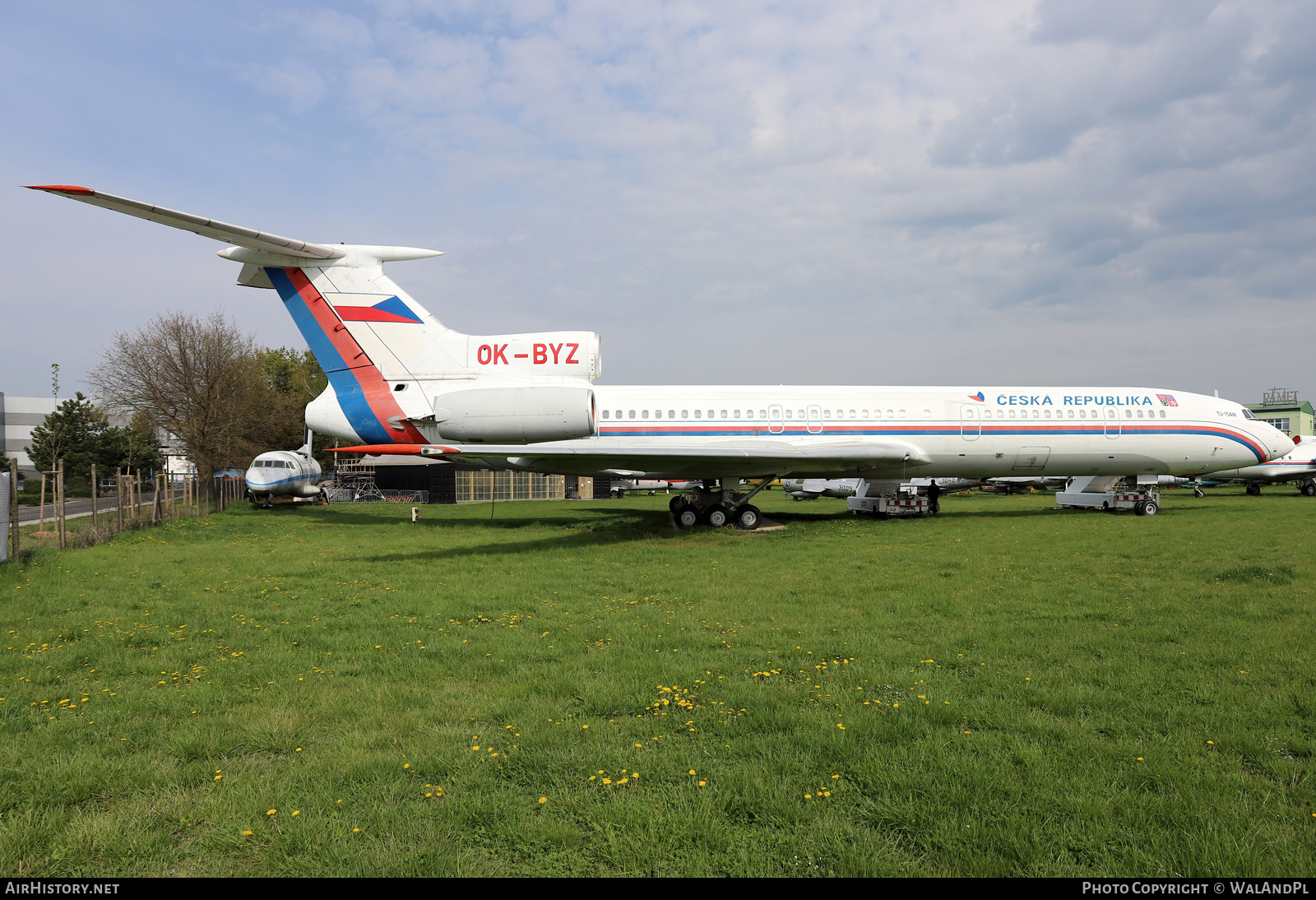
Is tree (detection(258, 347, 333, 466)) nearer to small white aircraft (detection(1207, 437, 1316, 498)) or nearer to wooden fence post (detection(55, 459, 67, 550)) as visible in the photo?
wooden fence post (detection(55, 459, 67, 550))

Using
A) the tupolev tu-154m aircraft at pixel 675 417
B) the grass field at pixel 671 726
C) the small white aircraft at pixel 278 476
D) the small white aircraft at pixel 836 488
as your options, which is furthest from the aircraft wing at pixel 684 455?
the small white aircraft at pixel 278 476

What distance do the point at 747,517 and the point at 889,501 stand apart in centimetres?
471

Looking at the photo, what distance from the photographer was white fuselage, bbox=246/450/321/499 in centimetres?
2919

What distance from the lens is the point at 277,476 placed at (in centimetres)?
2934

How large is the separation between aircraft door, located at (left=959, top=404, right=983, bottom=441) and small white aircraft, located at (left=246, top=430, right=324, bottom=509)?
84.2 ft

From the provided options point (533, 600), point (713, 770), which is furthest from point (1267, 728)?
point (533, 600)

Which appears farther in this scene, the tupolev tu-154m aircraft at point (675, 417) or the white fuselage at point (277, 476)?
the white fuselage at point (277, 476)

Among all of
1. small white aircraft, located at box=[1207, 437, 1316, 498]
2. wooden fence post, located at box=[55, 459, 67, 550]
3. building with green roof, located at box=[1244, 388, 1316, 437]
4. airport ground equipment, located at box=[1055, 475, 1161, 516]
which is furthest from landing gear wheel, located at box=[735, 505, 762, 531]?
building with green roof, located at box=[1244, 388, 1316, 437]

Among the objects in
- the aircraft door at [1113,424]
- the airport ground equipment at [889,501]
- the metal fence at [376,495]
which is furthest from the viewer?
the metal fence at [376,495]

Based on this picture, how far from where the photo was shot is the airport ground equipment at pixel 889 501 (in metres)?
18.7

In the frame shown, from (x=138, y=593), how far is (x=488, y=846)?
857 centimetres

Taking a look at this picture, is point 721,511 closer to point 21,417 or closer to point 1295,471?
point 1295,471

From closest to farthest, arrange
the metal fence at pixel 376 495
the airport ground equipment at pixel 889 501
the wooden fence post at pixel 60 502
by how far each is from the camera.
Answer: the wooden fence post at pixel 60 502 → the airport ground equipment at pixel 889 501 → the metal fence at pixel 376 495

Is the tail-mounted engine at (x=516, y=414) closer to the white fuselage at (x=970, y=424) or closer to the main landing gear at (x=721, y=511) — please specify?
the white fuselage at (x=970, y=424)
